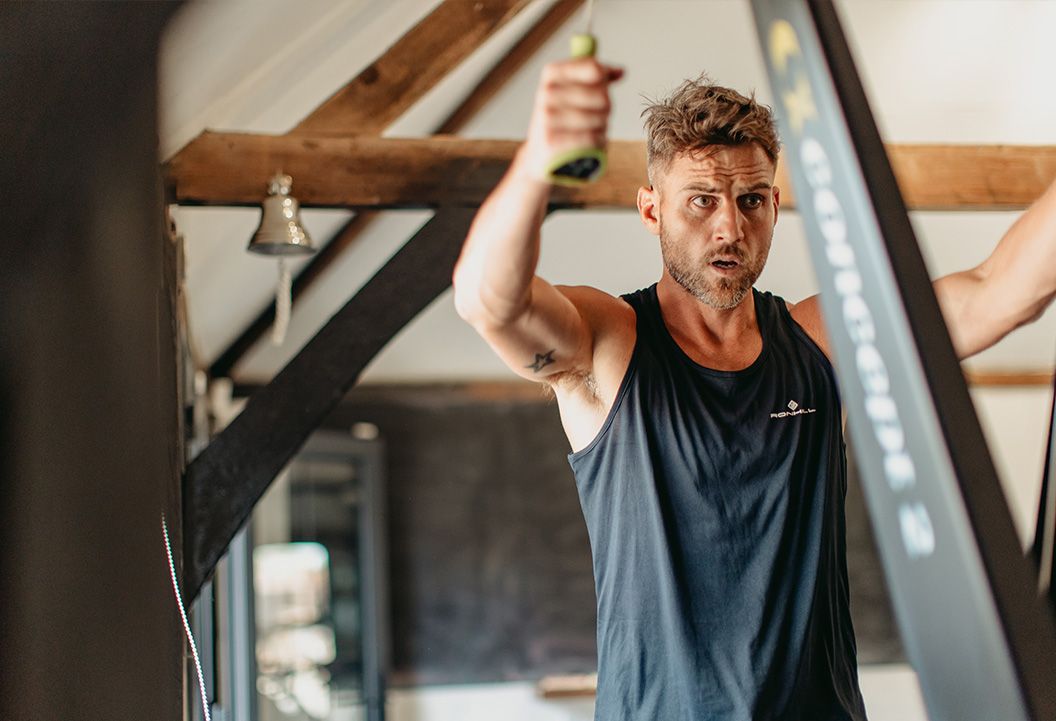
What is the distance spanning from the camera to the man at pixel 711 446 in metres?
1.58

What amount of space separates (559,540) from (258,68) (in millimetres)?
4517

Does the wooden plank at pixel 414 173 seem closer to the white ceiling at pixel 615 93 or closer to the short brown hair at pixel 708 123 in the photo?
the white ceiling at pixel 615 93

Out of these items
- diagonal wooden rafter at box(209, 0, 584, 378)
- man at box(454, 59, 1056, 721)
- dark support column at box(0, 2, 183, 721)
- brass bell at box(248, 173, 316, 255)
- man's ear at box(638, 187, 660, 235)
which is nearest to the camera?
dark support column at box(0, 2, 183, 721)

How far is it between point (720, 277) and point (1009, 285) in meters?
0.41

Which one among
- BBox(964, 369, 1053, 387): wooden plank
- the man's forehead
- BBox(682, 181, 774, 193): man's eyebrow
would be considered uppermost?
BBox(964, 369, 1053, 387): wooden plank

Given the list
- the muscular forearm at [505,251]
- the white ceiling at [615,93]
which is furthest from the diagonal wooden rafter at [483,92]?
the muscular forearm at [505,251]

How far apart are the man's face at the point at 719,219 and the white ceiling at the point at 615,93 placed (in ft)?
4.03

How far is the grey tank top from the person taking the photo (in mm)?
1588

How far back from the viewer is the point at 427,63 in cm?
396

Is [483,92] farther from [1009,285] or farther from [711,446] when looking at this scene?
[1009,285]

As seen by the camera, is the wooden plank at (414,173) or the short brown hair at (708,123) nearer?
the short brown hair at (708,123)

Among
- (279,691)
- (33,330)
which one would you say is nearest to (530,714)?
(279,691)

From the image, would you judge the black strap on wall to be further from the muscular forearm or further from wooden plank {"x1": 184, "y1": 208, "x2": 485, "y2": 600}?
wooden plank {"x1": 184, "y1": 208, "x2": 485, "y2": 600}

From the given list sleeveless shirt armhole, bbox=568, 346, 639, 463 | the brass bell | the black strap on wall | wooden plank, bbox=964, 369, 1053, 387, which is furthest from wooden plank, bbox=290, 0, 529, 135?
wooden plank, bbox=964, 369, 1053, 387
